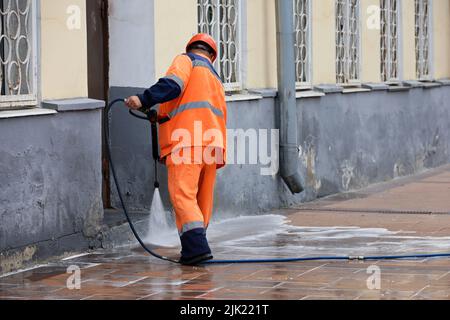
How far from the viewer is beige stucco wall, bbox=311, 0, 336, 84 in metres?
14.3

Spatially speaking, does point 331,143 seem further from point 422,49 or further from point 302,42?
point 422,49

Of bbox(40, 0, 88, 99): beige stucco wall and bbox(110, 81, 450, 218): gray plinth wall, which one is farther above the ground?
bbox(40, 0, 88, 99): beige stucco wall

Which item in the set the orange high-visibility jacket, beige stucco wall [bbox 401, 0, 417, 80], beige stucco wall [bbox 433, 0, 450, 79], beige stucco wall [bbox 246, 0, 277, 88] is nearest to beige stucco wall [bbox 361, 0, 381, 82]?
beige stucco wall [bbox 401, 0, 417, 80]

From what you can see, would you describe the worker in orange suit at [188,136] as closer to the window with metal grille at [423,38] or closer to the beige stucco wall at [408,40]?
the beige stucco wall at [408,40]

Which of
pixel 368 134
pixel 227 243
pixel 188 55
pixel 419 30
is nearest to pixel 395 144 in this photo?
pixel 368 134

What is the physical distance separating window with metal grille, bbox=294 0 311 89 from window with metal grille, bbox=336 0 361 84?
107cm

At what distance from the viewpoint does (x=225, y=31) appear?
1236 cm

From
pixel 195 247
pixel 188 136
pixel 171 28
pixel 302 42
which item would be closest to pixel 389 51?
pixel 302 42

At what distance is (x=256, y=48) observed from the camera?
42.0ft

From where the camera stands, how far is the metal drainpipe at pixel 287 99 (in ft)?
42.4

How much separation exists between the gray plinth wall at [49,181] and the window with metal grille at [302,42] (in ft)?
14.8

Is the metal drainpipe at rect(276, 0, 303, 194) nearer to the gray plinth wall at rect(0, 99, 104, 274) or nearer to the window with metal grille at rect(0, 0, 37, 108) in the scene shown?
the gray plinth wall at rect(0, 99, 104, 274)

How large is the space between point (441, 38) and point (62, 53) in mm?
11074
